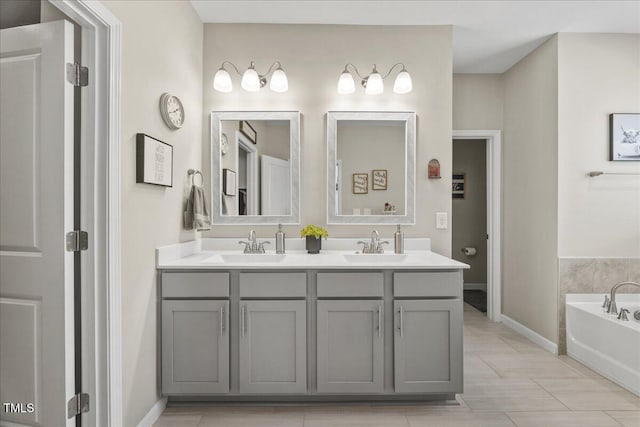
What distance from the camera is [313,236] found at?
2.86m

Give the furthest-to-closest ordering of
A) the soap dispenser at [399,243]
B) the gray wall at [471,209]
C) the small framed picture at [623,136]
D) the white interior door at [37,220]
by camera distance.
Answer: the gray wall at [471,209] < the small framed picture at [623,136] < the soap dispenser at [399,243] < the white interior door at [37,220]

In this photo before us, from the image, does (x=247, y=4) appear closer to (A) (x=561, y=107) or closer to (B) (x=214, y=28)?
(B) (x=214, y=28)

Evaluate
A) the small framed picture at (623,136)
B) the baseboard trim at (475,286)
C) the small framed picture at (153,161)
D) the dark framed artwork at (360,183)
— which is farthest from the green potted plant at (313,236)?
the baseboard trim at (475,286)

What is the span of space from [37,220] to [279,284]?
121 centimetres

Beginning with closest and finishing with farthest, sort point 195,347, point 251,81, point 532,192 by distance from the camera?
1. point 195,347
2. point 251,81
3. point 532,192

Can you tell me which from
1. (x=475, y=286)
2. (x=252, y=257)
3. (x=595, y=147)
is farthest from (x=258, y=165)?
(x=475, y=286)

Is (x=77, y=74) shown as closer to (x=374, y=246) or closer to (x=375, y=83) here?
(x=375, y=83)

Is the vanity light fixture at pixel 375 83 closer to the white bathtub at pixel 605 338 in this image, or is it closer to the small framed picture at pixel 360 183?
the small framed picture at pixel 360 183

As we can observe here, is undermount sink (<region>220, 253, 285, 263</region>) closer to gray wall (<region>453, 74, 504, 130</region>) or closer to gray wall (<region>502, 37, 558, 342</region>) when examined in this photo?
gray wall (<region>502, 37, 558, 342</region>)

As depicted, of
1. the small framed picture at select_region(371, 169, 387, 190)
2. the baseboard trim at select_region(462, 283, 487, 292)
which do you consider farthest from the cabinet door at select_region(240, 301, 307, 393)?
the baseboard trim at select_region(462, 283, 487, 292)

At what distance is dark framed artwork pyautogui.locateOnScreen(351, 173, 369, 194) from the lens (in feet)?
A: 9.80

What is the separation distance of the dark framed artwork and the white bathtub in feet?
6.10

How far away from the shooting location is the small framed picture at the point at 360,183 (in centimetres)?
299

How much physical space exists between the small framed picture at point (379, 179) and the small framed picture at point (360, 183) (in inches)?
1.8
